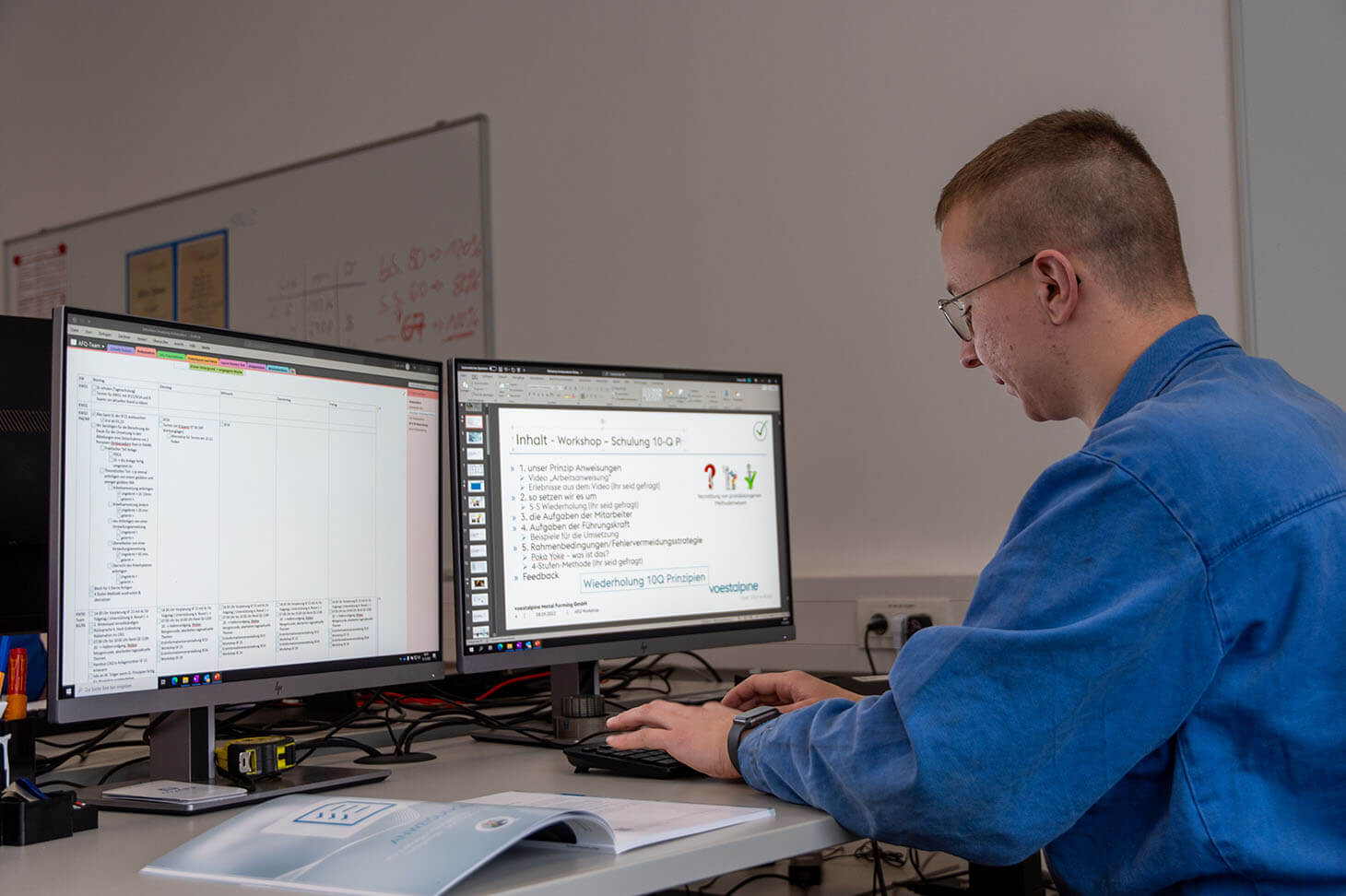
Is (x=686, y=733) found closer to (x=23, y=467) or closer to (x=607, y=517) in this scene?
(x=607, y=517)

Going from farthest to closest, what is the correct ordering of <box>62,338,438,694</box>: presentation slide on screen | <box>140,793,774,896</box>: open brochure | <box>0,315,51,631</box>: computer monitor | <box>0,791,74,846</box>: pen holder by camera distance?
<box>0,315,51,631</box>: computer monitor
<box>62,338,438,694</box>: presentation slide on screen
<box>0,791,74,846</box>: pen holder
<box>140,793,774,896</box>: open brochure

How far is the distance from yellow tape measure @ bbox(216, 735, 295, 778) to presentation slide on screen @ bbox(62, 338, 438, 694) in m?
0.08

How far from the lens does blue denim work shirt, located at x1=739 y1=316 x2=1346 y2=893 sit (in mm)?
904

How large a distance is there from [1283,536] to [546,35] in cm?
242

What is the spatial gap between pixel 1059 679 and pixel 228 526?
0.81 m

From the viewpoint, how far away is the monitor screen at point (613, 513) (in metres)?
1.54

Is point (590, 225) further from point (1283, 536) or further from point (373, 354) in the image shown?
point (1283, 536)

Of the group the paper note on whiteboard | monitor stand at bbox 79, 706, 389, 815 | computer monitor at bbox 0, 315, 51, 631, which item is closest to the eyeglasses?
→ monitor stand at bbox 79, 706, 389, 815

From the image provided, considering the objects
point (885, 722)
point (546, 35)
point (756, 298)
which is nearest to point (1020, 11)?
point (756, 298)

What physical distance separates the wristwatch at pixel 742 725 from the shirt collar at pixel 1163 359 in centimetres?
42

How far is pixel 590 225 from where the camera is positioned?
2.88 meters

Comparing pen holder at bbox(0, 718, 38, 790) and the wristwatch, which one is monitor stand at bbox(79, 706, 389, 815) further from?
the wristwatch

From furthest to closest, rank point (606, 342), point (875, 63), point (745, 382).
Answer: point (606, 342)
point (875, 63)
point (745, 382)

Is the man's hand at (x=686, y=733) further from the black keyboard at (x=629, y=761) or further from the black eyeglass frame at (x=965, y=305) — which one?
the black eyeglass frame at (x=965, y=305)
